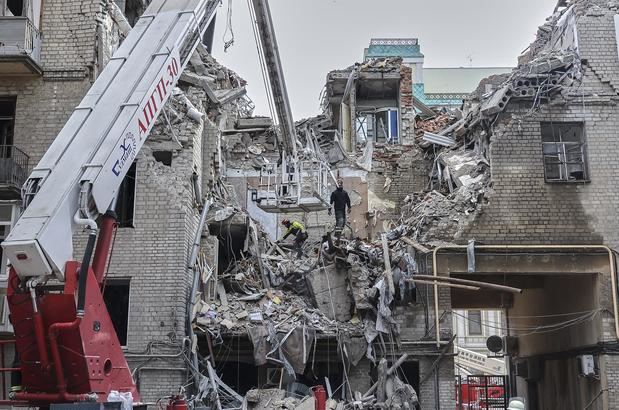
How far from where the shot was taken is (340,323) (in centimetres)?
1659

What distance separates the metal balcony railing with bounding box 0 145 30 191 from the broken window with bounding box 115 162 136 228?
2146mm

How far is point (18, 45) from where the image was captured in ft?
50.8

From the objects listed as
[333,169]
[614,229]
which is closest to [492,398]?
[333,169]

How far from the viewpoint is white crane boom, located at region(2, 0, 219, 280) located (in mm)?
7680

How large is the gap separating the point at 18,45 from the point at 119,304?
241 inches

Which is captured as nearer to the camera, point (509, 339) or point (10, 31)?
point (10, 31)

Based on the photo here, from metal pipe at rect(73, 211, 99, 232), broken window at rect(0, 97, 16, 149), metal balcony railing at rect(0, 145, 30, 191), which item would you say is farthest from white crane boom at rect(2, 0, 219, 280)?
broken window at rect(0, 97, 16, 149)

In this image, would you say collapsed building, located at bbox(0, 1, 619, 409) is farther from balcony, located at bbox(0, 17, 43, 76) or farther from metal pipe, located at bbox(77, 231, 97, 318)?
metal pipe, located at bbox(77, 231, 97, 318)

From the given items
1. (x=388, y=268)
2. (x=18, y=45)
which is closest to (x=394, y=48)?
(x=388, y=268)

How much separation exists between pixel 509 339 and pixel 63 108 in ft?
53.1

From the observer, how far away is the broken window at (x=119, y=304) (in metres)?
15.9

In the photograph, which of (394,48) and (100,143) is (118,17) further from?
(394,48)

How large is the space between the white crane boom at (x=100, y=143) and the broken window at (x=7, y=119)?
265 inches

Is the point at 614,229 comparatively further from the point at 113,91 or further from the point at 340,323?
the point at 113,91
